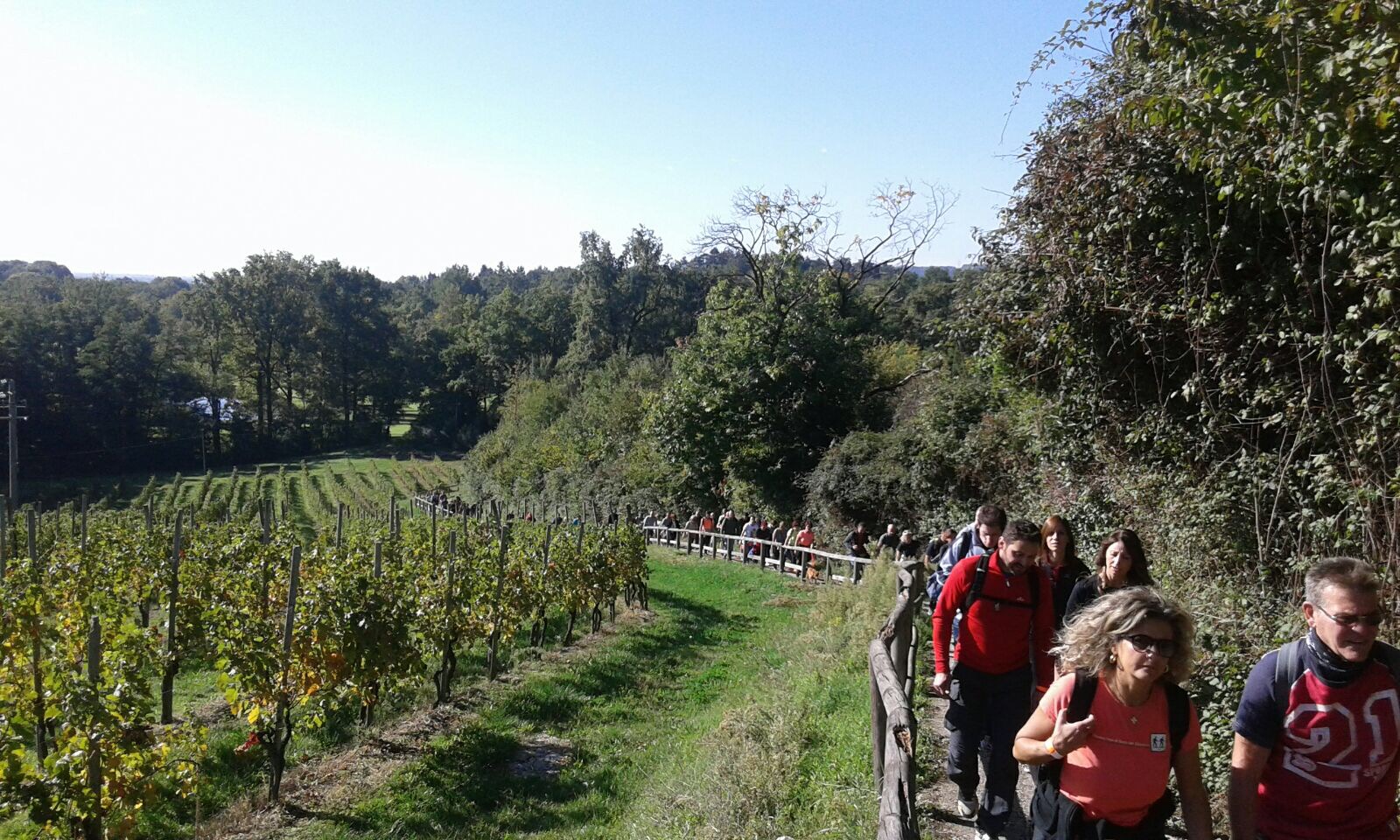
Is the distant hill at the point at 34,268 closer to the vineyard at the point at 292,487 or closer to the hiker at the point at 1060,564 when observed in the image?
the vineyard at the point at 292,487

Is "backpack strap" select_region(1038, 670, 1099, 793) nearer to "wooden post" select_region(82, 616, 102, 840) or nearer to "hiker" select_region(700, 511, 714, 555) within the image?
"wooden post" select_region(82, 616, 102, 840)

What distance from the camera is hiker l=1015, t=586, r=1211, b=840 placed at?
2.54m

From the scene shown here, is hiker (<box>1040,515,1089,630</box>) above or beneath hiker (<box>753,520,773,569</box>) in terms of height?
above

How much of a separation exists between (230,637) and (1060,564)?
6541 mm

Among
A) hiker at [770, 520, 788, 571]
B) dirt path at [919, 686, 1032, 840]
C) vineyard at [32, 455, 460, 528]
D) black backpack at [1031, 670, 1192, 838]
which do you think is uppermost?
black backpack at [1031, 670, 1192, 838]

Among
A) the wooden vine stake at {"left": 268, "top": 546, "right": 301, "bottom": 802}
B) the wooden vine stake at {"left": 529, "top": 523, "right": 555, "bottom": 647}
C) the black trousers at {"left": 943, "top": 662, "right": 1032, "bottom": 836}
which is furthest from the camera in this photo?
the wooden vine stake at {"left": 529, "top": 523, "right": 555, "bottom": 647}

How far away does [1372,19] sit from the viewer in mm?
4012

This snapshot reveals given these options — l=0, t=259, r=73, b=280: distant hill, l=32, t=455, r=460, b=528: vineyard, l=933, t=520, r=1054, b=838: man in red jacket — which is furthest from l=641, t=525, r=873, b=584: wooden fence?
l=0, t=259, r=73, b=280: distant hill

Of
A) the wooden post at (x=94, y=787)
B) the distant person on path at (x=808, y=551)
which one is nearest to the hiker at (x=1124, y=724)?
the wooden post at (x=94, y=787)

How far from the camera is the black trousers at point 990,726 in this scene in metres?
4.07

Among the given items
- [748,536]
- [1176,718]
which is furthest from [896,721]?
[748,536]

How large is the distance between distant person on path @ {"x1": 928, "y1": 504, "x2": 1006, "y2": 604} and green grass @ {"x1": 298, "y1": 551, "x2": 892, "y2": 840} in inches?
47.0

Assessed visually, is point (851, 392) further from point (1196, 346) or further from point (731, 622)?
point (1196, 346)

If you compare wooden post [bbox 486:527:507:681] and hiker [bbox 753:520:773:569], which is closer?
wooden post [bbox 486:527:507:681]
